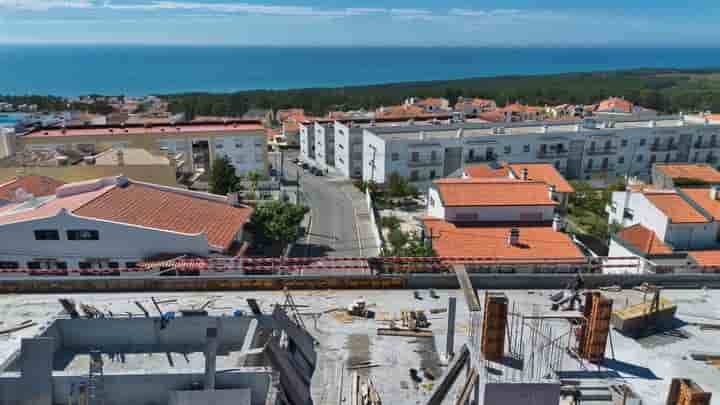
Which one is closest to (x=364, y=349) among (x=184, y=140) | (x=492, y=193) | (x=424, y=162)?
(x=492, y=193)

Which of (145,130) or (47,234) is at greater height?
(145,130)

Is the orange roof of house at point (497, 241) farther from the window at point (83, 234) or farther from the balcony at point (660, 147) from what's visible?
the balcony at point (660, 147)

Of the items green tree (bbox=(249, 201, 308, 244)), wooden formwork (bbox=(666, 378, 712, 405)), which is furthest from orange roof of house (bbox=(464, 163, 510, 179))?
wooden formwork (bbox=(666, 378, 712, 405))

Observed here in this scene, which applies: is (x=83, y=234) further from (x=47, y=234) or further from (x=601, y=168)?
(x=601, y=168)

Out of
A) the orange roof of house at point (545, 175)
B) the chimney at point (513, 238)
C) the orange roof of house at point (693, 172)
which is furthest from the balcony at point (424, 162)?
the chimney at point (513, 238)

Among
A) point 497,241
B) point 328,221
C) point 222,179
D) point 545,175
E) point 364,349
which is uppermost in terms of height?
point 364,349

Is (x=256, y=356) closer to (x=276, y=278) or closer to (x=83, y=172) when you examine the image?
(x=276, y=278)

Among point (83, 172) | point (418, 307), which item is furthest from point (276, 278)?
point (83, 172)
